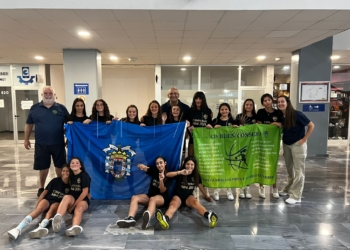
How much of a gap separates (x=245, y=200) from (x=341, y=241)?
1405mm

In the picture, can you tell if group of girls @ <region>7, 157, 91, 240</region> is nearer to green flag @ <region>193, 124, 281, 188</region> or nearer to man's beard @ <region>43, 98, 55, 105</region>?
man's beard @ <region>43, 98, 55, 105</region>

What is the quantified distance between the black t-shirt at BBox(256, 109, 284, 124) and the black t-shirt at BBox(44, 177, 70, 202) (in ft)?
9.90

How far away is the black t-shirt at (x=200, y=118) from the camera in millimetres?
4320

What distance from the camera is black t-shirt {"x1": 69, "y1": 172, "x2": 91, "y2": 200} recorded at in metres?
3.37

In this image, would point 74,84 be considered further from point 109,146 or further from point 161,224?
point 161,224

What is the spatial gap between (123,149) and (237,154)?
68.3 inches

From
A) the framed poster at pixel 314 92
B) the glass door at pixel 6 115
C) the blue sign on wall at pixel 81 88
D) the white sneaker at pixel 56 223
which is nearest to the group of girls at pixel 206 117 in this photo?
the white sneaker at pixel 56 223

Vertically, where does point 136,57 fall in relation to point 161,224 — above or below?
above

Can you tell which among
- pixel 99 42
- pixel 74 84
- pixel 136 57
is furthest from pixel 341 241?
pixel 136 57

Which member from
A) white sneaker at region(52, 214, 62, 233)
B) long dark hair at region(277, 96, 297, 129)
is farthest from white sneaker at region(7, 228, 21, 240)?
long dark hair at region(277, 96, 297, 129)

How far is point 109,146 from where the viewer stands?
13.0ft

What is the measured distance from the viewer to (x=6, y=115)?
10016mm

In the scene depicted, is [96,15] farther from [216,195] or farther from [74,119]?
[216,195]

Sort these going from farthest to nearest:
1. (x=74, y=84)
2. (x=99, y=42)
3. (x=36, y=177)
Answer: (x=74, y=84) → (x=99, y=42) → (x=36, y=177)
